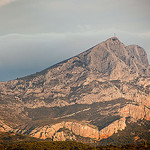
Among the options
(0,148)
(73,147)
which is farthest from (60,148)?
(0,148)

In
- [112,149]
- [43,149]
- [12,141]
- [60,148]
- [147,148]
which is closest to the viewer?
[147,148]

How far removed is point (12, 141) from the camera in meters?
194

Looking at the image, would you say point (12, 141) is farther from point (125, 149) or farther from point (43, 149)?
point (125, 149)

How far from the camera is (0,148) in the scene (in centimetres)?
15075

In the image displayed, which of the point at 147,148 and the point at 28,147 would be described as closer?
the point at 147,148

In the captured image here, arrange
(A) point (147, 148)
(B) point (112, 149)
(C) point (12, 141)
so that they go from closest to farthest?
A: (A) point (147, 148), (B) point (112, 149), (C) point (12, 141)

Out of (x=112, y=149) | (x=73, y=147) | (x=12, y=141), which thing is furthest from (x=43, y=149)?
(x=12, y=141)

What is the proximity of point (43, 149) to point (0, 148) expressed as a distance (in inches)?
960

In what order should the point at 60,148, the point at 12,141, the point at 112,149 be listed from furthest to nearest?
the point at 12,141
the point at 60,148
the point at 112,149

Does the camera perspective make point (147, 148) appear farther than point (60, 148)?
No

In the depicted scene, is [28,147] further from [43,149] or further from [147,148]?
[147,148]

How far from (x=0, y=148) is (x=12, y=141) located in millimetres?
43846

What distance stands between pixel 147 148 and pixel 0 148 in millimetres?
81400

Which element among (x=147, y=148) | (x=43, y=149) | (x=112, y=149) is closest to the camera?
(x=147, y=148)
